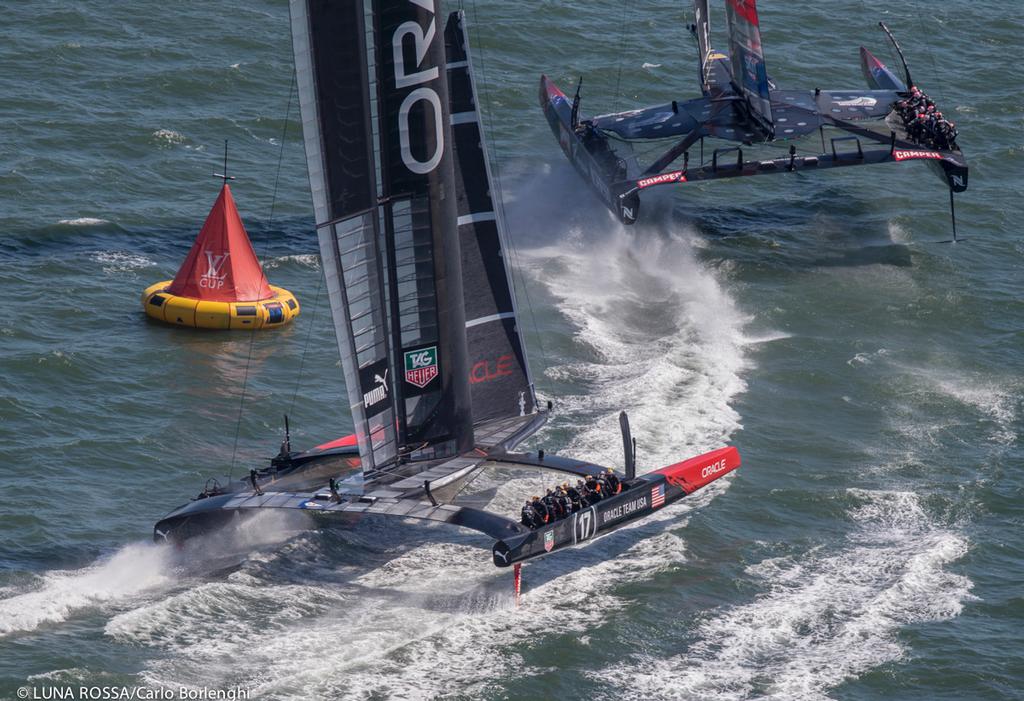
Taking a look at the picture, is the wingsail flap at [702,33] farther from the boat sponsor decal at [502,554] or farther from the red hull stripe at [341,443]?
the boat sponsor decal at [502,554]

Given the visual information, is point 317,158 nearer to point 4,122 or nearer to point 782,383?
point 782,383

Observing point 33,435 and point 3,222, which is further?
point 3,222

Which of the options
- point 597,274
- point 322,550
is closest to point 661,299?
point 597,274

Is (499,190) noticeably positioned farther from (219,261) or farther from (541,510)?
(541,510)

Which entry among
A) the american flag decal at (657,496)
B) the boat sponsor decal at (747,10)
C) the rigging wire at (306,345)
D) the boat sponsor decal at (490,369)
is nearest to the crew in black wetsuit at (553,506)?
the american flag decal at (657,496)

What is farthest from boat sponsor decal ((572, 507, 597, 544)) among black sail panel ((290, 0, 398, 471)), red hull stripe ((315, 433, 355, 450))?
red hull stripe ((315, 433, 355, 450))

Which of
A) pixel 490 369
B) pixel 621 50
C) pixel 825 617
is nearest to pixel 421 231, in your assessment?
pixel 490 369

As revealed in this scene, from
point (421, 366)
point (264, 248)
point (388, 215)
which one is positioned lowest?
point (264, 248)
